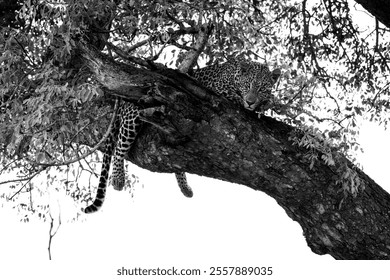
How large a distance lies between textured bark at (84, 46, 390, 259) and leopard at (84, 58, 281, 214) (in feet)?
1.58

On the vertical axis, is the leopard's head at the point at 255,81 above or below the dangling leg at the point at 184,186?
above

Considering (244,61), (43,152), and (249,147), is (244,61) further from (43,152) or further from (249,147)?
(43,152)

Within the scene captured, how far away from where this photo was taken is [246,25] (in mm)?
6797

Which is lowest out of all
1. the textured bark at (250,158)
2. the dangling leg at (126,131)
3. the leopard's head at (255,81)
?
the textured bark at (250,158)

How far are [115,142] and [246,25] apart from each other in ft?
6.64

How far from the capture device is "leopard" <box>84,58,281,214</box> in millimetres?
7441

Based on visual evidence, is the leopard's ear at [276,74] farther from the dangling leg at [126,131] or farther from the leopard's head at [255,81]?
the dangling leg at [126,131]

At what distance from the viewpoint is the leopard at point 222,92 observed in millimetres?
7441

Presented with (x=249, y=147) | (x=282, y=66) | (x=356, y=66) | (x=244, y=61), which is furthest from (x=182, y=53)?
(x=356, y=66)

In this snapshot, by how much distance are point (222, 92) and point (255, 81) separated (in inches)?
15.0

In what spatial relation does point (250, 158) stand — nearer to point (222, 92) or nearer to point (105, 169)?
point (222, 92)

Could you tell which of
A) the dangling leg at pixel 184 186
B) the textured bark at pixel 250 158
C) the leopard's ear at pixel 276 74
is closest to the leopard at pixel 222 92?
the leopard's ear at pixel 276 74

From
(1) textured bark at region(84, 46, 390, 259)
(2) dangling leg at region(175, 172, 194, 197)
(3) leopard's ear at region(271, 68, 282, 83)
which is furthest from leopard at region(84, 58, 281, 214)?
(2) dangling leg at region(175, 172, 194, 197)

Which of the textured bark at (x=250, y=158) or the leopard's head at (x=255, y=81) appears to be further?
the leopard's head at (x=255, y=81)
